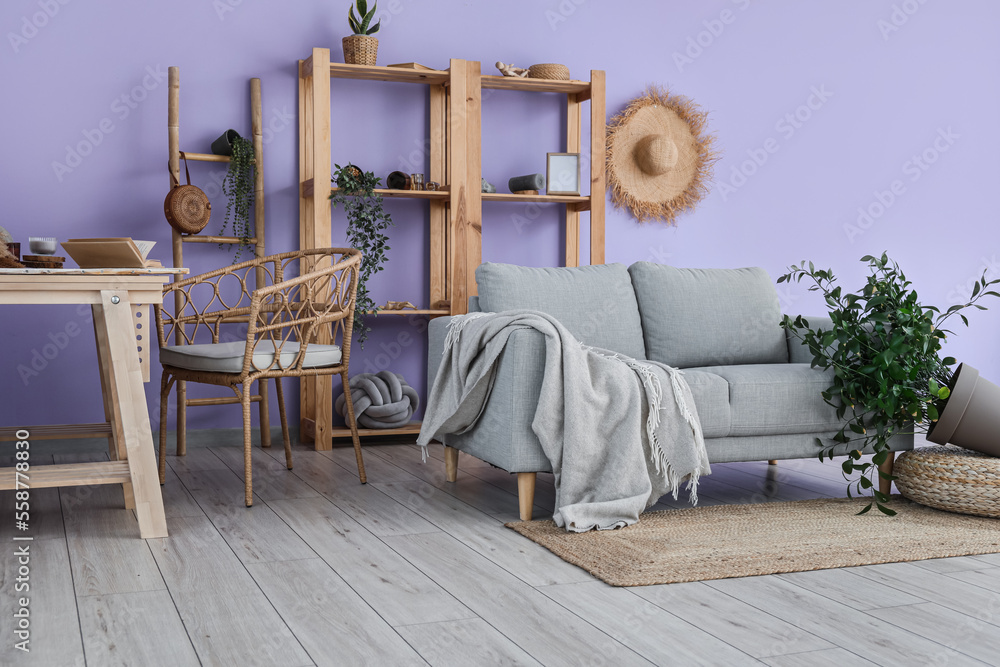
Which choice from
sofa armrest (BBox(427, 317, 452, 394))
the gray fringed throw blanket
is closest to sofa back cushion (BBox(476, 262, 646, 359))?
sofa armrest (BBox(427, 317, 452, 394))

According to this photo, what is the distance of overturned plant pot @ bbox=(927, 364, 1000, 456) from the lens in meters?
2.70

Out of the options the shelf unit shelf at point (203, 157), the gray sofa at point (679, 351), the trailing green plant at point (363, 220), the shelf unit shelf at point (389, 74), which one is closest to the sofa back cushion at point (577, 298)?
the gray sofa at point (679, 351)

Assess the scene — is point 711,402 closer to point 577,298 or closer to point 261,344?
point 577,298

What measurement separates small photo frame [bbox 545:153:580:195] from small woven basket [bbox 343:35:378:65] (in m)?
0.88

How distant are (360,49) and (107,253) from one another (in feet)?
5.31

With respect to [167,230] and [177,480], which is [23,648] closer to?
[177,480]

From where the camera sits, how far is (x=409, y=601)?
1.88 meters

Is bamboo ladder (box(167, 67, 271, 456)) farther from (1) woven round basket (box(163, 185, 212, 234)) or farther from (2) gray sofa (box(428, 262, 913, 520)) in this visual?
(2) gray sofa (box(428, 262, 913, 520))

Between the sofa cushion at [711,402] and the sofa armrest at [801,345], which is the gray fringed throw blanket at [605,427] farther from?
the sofa armrest at [801,345]

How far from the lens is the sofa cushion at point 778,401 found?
277cm

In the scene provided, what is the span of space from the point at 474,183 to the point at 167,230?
4.19 ft

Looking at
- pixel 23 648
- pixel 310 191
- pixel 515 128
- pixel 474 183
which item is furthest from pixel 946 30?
pixel 23 648

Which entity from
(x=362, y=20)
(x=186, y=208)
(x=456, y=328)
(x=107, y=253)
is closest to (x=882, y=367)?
(x=456, y=328)

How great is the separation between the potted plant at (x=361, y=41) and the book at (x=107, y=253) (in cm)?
151
